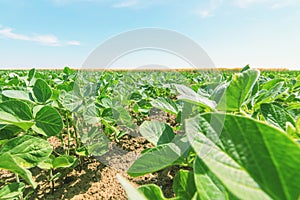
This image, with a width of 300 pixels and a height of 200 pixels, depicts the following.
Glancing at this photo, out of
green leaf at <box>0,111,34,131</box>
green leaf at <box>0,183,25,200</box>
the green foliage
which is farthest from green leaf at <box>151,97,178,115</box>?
green leaf at <box>0,183,25,200</box>

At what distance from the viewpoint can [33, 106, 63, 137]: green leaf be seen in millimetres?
884

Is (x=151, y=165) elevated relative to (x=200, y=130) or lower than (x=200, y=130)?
lower

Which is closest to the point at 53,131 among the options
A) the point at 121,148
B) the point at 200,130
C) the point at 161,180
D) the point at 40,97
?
the point at 40,97

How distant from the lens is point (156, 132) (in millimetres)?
734

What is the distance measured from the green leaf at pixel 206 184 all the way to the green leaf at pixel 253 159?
77mm

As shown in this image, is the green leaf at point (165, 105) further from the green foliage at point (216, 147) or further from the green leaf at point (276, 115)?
the green leaf at point (276, 115)

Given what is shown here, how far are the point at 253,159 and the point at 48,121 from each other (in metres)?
0.79

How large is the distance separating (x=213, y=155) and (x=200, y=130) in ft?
0.14

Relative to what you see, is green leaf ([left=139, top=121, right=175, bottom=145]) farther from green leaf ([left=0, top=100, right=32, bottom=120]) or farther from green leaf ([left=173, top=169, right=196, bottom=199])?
green leaf ([left=0, top=100, right=32, bottom=120])

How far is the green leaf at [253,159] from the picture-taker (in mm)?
266

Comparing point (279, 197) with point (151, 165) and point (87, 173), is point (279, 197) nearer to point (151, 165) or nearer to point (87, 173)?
point (151, 165)

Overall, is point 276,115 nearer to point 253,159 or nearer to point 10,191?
point 253,159

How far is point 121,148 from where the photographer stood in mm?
2154

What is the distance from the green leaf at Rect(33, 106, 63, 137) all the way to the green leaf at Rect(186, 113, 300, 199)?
685 mm
